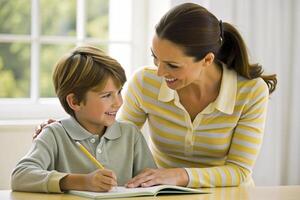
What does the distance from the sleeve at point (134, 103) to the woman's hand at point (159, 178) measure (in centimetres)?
37

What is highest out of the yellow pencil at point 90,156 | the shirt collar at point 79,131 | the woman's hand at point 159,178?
the shirt collar at point 79,131

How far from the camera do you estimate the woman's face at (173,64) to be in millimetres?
2219

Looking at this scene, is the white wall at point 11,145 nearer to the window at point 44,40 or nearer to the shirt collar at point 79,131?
the window at point 44,40

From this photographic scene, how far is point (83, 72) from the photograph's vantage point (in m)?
2.21

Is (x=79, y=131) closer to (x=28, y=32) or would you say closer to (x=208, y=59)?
(x=208, y=59)

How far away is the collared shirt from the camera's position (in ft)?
6.61

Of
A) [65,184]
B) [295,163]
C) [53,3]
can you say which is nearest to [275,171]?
[295,163]

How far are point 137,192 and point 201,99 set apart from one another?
601mm

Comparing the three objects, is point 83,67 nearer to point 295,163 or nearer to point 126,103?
point 126,103

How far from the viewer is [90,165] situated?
2.18 meters

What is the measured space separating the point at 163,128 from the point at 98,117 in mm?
312

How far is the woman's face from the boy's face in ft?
0.51

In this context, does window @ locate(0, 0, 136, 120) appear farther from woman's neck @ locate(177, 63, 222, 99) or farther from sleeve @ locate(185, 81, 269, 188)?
sleeve @ locate(185, 81, 269, 188)

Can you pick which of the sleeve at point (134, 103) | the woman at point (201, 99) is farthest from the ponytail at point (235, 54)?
the sleeve at point (134, 103)
